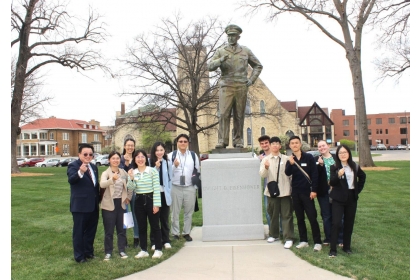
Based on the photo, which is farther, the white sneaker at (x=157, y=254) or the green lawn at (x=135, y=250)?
the white sneaker at (x=157, y=254)

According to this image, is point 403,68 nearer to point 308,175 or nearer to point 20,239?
point 308,175

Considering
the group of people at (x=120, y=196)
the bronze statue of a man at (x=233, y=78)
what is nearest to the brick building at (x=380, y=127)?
the bronze statue of a man at (x=233, y=78)

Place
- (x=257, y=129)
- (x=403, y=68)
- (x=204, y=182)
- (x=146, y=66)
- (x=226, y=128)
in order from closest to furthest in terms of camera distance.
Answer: (x=204, y=182) → (x=226, y=128) → (x=403, y=68) → (x=146, y=66) → (x=257, y=129)

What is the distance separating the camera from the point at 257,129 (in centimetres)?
5962

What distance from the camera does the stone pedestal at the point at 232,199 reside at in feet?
22.3

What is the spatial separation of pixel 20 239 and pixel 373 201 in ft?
31.1

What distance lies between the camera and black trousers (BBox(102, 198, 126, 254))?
5734 millimetres

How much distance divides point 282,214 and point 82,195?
3.42 metres

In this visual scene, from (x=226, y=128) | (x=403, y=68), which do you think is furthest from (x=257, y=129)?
(x=226, y=128)

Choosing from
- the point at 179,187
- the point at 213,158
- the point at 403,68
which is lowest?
the point at 179,187

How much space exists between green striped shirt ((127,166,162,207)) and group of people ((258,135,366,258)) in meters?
1.86

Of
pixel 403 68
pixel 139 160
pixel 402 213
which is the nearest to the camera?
pixel 139 160

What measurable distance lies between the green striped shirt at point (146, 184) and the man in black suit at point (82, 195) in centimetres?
58

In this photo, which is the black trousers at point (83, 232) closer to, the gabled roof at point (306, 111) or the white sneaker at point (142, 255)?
the white sneaker at point (142, 255)
